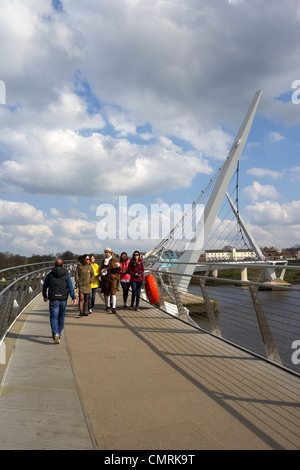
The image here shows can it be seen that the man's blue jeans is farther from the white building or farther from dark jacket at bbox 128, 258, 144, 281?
the white building

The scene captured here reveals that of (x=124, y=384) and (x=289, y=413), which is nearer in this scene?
(x=289, y=413)

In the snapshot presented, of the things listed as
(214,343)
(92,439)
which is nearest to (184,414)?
(92,439)

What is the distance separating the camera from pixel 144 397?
11.4 feet

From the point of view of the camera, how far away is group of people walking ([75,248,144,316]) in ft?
27.1

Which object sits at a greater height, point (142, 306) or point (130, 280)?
point (130, 280)

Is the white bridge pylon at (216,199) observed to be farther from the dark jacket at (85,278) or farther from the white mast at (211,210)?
the dark jacket at (85,278)

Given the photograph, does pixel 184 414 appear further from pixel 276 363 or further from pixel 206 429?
pixel 276 363

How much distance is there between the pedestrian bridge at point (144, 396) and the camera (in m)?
2.69

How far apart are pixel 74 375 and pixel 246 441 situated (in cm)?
209

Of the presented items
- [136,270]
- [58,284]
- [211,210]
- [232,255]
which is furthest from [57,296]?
[232,255]

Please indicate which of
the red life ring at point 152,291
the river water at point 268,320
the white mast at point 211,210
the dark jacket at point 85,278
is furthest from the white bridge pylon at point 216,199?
the dark jacket at point 85,278

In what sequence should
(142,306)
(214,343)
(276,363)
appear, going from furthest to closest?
1. (142,306)
2. (214,343)
3. (276,363)

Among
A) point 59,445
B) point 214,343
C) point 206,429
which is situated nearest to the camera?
point 59,445

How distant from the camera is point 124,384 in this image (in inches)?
151
